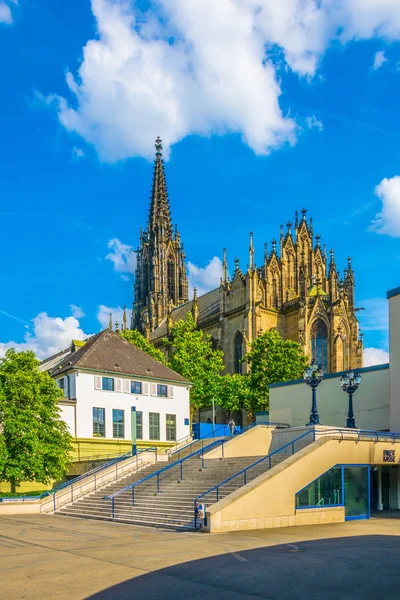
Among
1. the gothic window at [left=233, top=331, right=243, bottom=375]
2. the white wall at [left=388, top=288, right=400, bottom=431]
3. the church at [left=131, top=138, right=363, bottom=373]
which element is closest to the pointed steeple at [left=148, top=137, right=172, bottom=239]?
the church at [left=131, top=138, right=363, bottom=373]

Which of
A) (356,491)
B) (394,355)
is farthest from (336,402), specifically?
(356,491)

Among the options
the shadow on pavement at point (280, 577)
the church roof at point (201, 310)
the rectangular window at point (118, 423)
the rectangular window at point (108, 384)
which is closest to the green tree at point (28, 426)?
the rectangular window at point (108, 384)

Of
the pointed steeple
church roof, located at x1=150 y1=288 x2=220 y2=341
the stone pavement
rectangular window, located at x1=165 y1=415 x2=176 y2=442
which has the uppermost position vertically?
the pointed steeple

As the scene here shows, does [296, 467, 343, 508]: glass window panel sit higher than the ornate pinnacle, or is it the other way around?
the ornate pinnacle

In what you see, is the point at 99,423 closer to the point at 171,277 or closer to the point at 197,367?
the point at 197,367

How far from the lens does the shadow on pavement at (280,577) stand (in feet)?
35.1

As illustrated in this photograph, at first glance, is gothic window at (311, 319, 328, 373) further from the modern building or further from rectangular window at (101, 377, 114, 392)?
rectangular window at (101, 377, 114, 392)

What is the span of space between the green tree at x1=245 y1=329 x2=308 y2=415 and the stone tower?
152ft

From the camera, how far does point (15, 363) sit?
34.7 meters

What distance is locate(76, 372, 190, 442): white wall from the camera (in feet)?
136

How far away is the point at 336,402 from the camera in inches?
1366

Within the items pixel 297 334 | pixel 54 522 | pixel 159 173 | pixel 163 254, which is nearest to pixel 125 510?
pixel 54 522

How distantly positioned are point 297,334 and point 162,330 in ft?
100

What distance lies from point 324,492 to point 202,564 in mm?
9822
